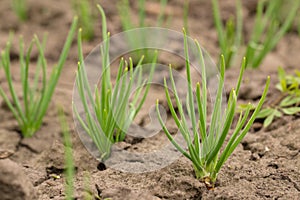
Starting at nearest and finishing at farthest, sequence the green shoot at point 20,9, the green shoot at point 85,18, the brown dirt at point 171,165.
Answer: the brown dirt at point 171,165 < the green shoot at point 85,18 < the green shoot at point 20,9

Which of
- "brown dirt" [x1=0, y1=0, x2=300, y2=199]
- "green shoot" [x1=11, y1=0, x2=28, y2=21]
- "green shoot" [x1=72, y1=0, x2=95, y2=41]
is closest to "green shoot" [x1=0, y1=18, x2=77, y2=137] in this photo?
"brown dirt" [x1=0, y1=0, x2=300, y2=199]

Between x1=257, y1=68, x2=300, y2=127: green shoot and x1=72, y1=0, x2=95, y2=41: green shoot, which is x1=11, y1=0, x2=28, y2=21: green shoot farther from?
x1=257, y1=68, x2=300, y2=127: green shoot

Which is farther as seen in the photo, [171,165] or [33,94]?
[33,94]

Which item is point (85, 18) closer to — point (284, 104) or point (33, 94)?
point (33, 94)

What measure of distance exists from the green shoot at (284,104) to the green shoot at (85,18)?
1084mm

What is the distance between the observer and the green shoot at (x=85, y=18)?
2572 millimetres

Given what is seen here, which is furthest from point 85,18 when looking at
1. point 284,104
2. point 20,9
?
point 284,104

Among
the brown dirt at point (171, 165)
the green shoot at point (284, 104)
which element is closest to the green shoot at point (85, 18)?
the brown dirt at point (171, 165)

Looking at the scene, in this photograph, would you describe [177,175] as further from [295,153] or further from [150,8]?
[150,8]

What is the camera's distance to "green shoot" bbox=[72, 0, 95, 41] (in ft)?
8.44

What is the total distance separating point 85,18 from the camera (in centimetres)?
261

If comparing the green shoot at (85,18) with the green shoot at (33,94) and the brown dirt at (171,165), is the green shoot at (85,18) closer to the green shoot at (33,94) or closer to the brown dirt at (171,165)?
the brown dirt at (171,165)

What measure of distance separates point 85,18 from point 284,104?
118 centimetres

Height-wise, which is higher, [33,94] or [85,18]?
[85,18]
